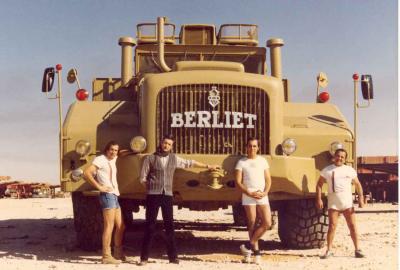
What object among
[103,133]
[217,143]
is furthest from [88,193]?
[217,143]

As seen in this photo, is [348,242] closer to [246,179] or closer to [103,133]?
[246,179]

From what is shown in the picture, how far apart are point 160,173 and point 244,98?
4.39 ft

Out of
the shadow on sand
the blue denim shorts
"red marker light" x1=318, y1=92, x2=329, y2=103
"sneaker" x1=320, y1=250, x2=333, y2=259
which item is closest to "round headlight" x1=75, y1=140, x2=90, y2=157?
the blue denim shorts

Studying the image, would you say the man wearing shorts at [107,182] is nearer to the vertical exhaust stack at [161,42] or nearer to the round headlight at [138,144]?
the round headlight at [138,144]

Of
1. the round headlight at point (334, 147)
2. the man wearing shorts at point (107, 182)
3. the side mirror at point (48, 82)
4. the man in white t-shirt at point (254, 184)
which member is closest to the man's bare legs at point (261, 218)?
the man in white t-shirt at point (254, 184)

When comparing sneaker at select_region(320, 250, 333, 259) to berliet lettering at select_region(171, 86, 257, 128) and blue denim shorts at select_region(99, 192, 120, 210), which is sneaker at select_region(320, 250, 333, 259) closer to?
berliet lettering at select_region(171, 86, 257, 128)

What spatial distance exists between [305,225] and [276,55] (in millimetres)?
2703

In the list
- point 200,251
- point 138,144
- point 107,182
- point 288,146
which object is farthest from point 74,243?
point 288,146

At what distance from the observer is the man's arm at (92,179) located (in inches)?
267

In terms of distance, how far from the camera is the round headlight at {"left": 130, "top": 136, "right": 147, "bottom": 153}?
272 inches

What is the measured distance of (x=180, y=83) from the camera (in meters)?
7.07

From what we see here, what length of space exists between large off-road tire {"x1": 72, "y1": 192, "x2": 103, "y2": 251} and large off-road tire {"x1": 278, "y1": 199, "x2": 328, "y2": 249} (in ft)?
8.30

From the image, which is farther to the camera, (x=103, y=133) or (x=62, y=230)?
(x=62, y=230)

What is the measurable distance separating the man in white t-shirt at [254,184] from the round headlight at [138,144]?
1087 mm
